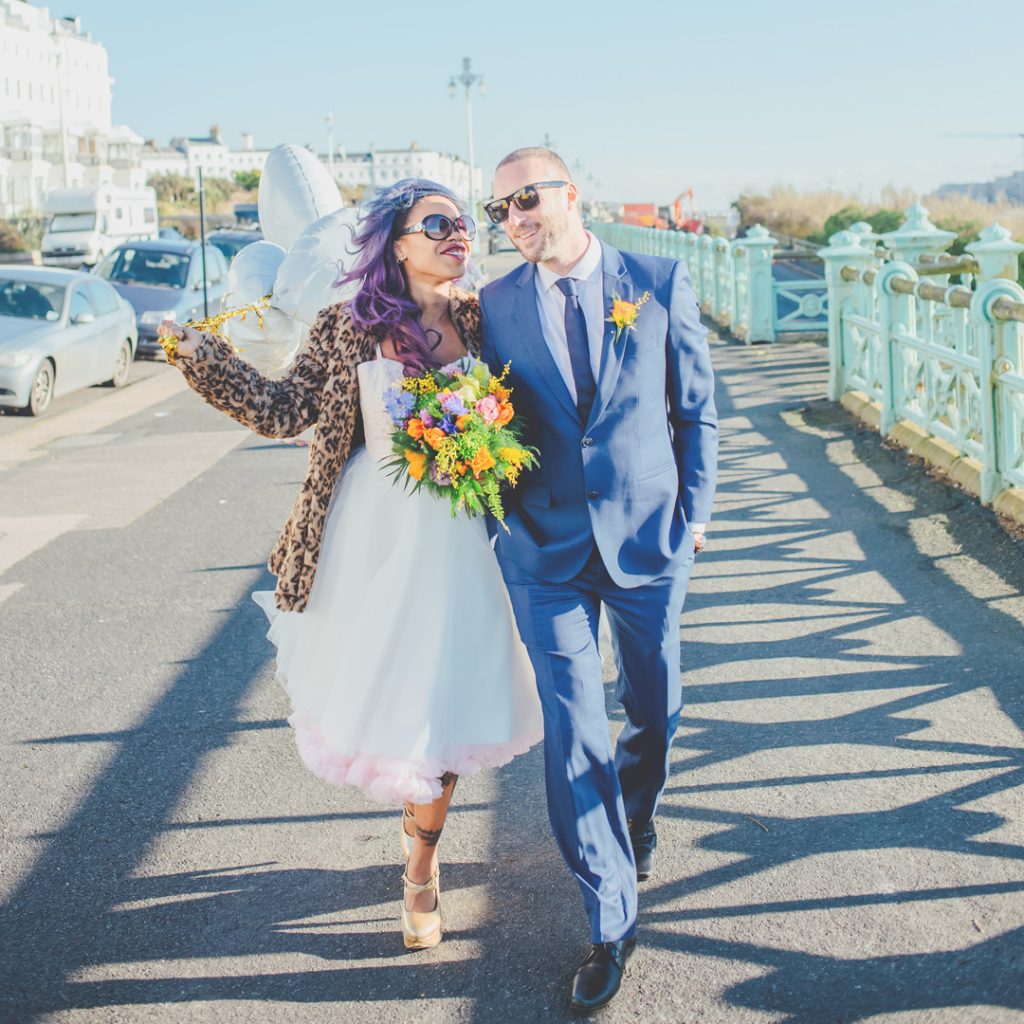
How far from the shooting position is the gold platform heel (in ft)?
12.0

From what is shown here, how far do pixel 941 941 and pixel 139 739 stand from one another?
10.4 feet

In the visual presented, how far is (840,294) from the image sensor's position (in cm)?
1327

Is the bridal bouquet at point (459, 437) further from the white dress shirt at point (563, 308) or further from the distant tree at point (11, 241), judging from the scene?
the distant tree at point (11, 241)

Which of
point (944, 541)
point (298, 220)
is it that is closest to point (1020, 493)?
point (944, 541)

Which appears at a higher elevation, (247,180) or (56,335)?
(247,180)

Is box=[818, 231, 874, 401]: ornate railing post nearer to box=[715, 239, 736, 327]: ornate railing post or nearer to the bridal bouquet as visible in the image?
box=[715, 239, 736, 327]: ornate railing post

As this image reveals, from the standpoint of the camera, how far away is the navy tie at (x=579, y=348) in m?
3.62

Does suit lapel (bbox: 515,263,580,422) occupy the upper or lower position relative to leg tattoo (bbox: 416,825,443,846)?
upper

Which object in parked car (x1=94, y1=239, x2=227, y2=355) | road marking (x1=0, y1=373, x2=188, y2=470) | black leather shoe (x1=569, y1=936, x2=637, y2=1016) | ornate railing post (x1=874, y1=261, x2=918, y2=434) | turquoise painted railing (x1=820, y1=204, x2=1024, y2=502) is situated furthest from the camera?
parked car (x1=94, y1=239, x2=227, y2=355)

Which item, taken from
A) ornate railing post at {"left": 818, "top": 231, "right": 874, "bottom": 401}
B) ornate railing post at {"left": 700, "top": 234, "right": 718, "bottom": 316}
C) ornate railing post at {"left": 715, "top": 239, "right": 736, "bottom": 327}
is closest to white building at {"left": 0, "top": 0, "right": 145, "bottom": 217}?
ornate railing post at {"left": 700, "top": 234, "right": 718, "bottom": 316}

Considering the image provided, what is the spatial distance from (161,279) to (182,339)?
2005 cm

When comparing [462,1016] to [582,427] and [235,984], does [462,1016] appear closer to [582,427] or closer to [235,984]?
[235,984]

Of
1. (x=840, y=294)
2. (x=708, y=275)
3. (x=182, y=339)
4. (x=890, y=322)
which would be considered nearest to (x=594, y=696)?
(x=182, y=339)

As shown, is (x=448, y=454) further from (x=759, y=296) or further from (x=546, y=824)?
(x=759, y=296)
